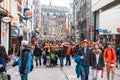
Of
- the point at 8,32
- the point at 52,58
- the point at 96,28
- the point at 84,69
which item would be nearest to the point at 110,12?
the point at 96,28

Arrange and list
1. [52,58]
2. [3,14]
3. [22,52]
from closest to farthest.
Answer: [22,52], [52,58], [3,14]

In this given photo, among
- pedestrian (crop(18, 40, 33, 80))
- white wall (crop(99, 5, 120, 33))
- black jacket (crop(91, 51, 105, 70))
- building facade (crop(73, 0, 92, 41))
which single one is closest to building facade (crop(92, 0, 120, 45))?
white wall (crop(99, 5, 120, 33))

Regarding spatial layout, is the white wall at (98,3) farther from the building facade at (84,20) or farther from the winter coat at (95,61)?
the winter coat at (95,61)

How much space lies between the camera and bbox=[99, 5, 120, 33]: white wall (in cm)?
5690

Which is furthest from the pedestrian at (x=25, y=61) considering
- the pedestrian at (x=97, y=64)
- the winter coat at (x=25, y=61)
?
the pedestrian at (x=97, y=64)

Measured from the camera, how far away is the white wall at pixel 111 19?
187 feet

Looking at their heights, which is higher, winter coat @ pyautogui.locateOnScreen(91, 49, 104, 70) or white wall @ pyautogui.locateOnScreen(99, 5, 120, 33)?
white wall @ pyautogui.locateOnScreen(99, 5, 120, 33)

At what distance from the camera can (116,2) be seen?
58.8m

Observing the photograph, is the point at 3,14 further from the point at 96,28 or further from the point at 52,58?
the point at 96,28

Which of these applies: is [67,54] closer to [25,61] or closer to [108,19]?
[25,61]

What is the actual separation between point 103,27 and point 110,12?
A: 17.6 feet

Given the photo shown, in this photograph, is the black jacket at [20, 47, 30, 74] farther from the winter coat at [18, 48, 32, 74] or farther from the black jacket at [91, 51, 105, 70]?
the black jacket at [91, 51, 105, 70]

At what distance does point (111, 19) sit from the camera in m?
60.6

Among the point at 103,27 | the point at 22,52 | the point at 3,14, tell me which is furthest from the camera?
the point at 103,27
